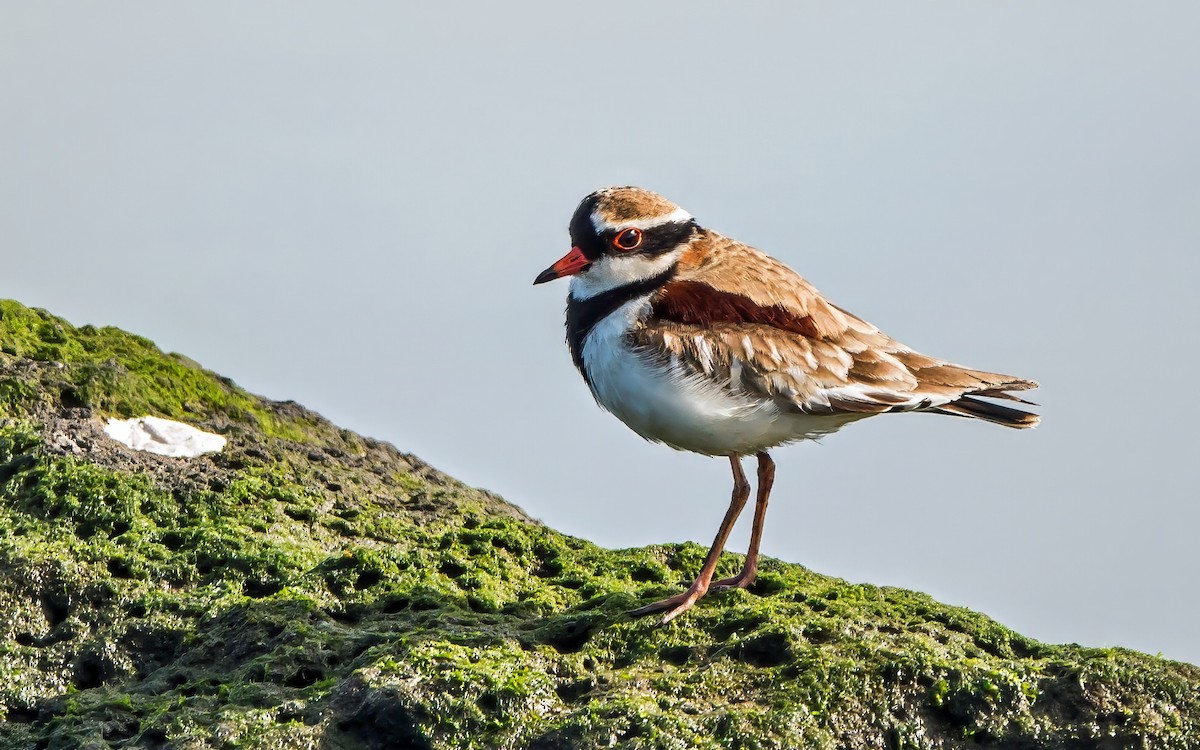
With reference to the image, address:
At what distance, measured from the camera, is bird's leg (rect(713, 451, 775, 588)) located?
8.46m

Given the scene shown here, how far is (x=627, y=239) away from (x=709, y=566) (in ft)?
7.30

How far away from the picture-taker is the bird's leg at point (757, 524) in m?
8.46

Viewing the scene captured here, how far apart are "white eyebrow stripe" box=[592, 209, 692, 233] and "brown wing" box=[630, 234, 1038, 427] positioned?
0.88 ft

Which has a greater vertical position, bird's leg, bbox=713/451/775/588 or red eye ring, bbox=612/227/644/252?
red eye ring, bbox=612/227/644/252

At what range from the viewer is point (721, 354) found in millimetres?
8234

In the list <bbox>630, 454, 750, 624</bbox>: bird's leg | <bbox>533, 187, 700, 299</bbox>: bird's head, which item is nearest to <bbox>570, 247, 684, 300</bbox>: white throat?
<bbox>533, 187, 700, 299</bbox>: bird's head

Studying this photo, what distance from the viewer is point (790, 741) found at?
6207 mm

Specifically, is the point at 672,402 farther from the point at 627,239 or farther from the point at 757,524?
the point at 627,239

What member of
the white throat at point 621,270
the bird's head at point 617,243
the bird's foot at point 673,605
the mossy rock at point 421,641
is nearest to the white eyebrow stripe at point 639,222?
the bird's head at point 617,243

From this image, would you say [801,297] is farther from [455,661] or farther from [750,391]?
[455,661]

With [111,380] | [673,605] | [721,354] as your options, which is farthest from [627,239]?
[111,380]

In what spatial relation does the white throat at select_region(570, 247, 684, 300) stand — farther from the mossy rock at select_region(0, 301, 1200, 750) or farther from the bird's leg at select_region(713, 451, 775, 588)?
the mossy rock at select_region(0, 301, 1200, 750)

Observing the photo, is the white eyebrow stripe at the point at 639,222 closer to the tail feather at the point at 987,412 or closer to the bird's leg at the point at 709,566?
the bird's leg at the point at 709,566

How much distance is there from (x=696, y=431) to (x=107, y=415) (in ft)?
13.9
